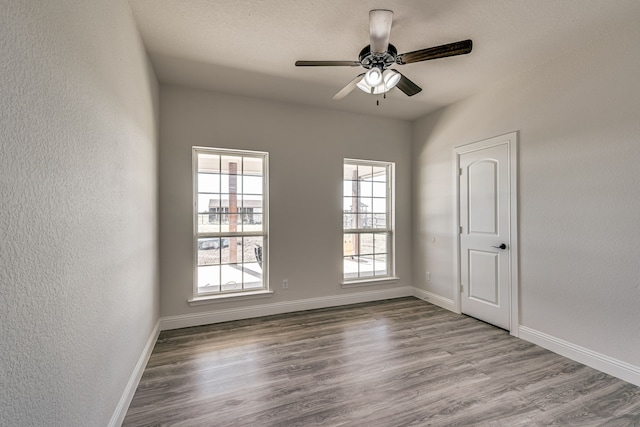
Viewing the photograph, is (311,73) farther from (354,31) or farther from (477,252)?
(477,252)

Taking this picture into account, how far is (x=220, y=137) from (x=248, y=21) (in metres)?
1.52

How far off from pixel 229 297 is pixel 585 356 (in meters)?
3.56

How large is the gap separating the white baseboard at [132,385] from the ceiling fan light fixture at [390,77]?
290 centimetres

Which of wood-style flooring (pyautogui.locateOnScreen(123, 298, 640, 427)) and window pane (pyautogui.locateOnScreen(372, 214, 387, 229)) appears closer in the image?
wood-style flooring (pyautogui.locateOnScreen(123, 298, 640, 427))

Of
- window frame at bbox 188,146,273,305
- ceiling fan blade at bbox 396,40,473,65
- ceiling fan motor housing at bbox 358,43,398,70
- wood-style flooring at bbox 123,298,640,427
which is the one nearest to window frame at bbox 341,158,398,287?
wood-style flooring at bbox 123,298,640,427

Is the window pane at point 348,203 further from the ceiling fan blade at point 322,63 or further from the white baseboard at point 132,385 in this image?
the white baseboard at point 132,385

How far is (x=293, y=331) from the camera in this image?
10.4 feet

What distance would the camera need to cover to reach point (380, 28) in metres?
1.91

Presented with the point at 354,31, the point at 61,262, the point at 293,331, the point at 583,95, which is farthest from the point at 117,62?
the point at 583,95

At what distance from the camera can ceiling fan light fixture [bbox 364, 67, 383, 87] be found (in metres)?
2.24

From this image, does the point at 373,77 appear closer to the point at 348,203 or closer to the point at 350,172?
the point at 350,172

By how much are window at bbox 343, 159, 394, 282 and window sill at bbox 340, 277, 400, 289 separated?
7 centimetres

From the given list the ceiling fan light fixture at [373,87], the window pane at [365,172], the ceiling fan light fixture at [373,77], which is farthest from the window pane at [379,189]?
the ceiling fan light fixture at [373,77]

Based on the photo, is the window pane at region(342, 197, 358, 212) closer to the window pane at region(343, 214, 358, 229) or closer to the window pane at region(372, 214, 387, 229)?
the window pane at region(343, 214, 358, 229)
